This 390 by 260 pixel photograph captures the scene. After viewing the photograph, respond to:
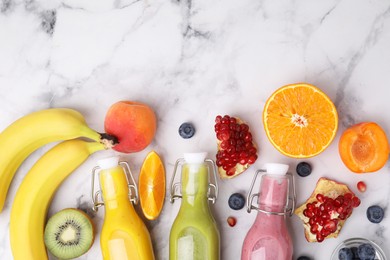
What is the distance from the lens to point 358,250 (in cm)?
139

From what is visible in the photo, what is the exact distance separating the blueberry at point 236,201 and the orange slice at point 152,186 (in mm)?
187

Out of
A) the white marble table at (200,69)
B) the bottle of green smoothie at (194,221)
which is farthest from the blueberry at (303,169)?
the bottle of green smoothie at (194,221)

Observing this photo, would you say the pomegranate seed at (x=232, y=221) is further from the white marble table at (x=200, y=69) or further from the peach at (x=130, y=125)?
the peach at (x=130, y=125)

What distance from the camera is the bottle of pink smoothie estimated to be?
4.57ft

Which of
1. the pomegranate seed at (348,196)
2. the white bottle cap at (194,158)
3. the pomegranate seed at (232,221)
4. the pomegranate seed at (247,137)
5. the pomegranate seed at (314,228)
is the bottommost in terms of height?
the pomegranate seed at (314,228)

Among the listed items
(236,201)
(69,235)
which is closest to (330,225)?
(236,201)

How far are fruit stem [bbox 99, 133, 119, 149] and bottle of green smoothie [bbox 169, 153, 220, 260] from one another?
0.19 m

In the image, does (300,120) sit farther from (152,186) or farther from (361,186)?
(152,186)

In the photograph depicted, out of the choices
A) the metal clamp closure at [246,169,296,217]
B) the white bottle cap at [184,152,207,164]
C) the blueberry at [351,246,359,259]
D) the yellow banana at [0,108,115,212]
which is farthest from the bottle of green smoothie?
the blueberry at [351,246,359,259]

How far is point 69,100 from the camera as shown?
1.57 m

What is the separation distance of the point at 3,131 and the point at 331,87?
88 cm

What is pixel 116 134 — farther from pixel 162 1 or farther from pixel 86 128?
pixel 162 1

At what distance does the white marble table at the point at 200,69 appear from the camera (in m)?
1.47

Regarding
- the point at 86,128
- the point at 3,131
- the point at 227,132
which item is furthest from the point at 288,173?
the point at 3,131
